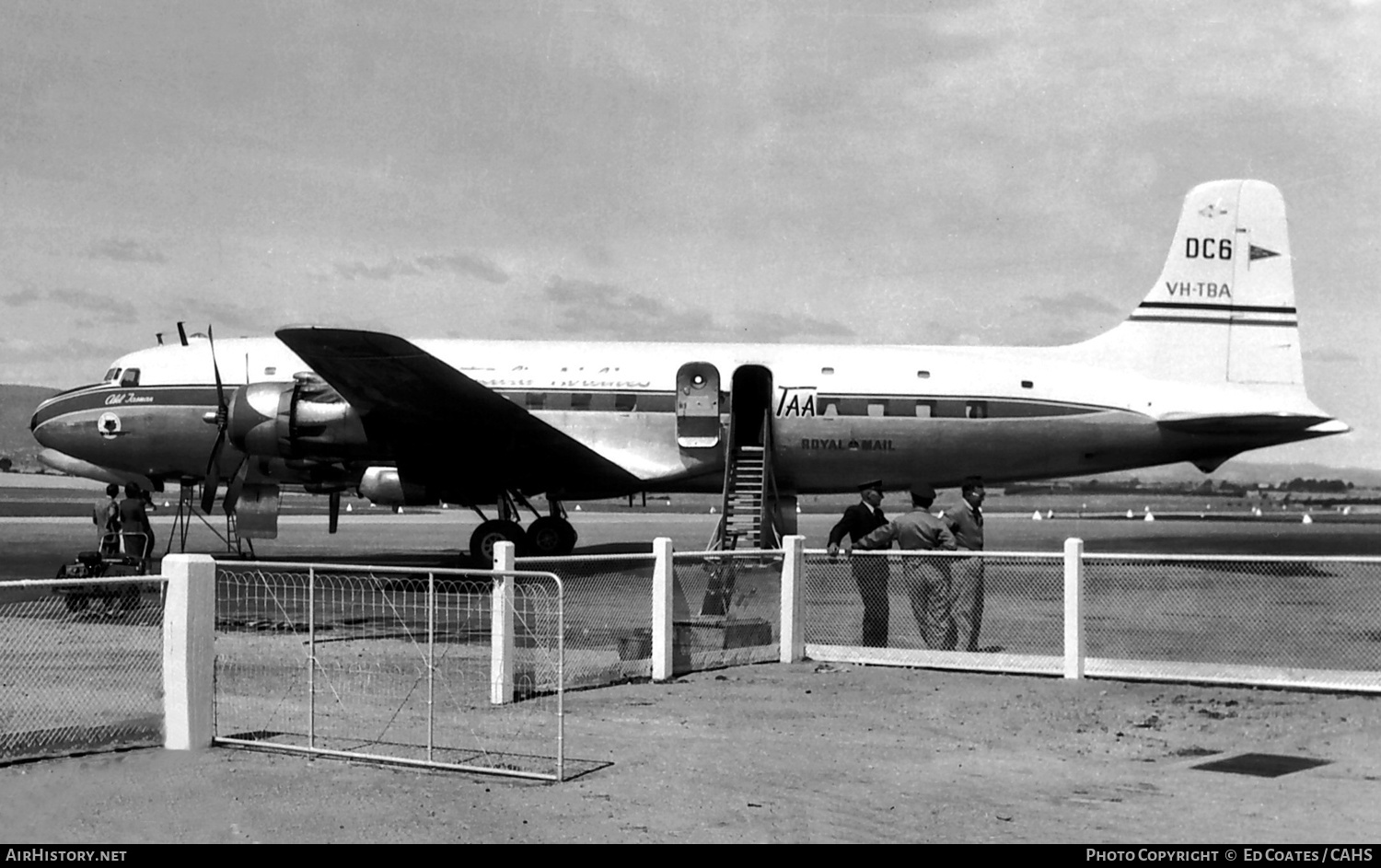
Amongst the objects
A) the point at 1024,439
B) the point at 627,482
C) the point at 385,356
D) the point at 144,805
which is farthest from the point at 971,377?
the point at 144,805

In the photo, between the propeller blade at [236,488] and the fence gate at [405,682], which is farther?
the propeller blade at [236,488]

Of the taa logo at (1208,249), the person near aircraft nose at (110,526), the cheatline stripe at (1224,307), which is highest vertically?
the taa logo at (1208,249)

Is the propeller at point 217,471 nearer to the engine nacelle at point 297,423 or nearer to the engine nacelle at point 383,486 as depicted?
the engine nacelle at point 297,423

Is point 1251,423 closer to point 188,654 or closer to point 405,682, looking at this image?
point 405,682

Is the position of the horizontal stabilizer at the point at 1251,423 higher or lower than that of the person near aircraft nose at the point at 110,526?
higher

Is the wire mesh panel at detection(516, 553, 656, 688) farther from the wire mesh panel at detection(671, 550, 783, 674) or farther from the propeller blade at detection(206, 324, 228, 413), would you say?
the propeller blade at detection(206, 324, 228, 413)

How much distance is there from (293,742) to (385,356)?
12.0 m

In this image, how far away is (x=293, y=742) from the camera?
9.72 meters

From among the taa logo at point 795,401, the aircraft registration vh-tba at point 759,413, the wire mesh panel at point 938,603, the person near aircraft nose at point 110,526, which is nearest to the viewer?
the wire mesh panel at point 938,603

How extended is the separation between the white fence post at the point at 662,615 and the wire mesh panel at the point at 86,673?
4405mm

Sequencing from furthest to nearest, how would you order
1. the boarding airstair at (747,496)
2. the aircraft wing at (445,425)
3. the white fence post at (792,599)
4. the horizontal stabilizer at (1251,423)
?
the horizontal stabilizer at (1251,423)
the boarding airstair at (747,496)
the aircraft wing at (445,425)
the white fence post at (792,599)

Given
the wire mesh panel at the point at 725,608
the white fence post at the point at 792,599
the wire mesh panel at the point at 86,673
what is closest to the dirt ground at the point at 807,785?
the wire mesh panel at the point at 86,673

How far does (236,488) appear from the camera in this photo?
79.6 ft

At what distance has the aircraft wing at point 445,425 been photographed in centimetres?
2105
